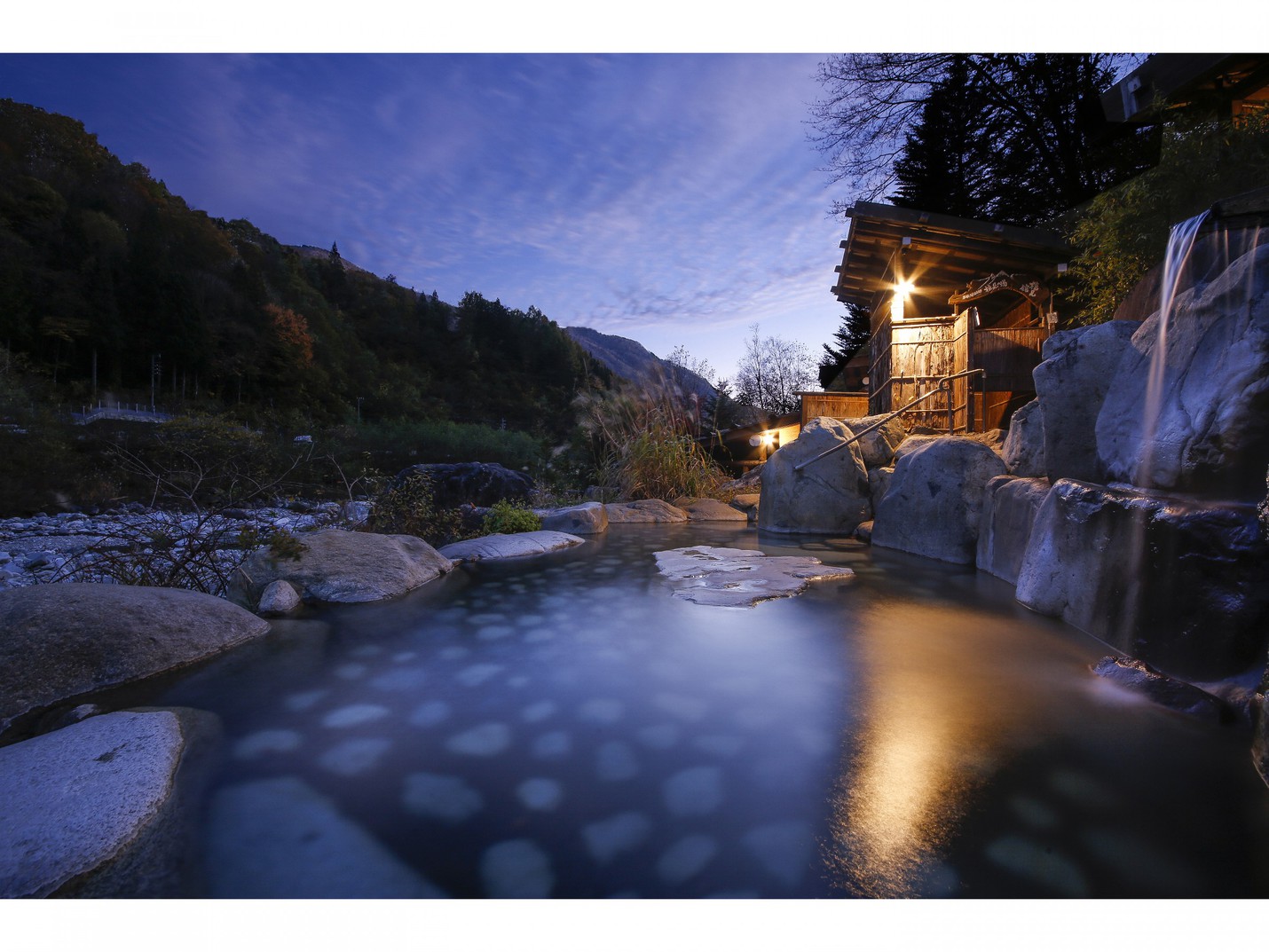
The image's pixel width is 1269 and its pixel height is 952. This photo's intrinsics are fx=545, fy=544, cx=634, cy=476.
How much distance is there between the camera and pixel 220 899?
1.04m

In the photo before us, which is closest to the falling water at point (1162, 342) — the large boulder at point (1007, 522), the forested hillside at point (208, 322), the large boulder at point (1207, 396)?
the large boulder at point (1207, 396)

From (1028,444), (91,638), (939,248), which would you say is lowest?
(91,638)

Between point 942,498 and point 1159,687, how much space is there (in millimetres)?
2980

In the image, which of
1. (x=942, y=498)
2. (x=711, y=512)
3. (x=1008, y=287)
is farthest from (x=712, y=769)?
(x=1008, y=287)

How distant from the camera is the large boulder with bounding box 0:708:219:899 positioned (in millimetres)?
1048

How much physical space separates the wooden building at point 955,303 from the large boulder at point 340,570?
6.55m

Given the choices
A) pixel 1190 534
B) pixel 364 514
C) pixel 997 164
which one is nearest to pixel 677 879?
pixel 1190 534

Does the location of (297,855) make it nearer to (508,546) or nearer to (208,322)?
(508,546)

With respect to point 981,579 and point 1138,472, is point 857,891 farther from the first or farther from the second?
point 981,579

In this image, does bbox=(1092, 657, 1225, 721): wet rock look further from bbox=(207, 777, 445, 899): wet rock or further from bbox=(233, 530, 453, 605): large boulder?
bbox=(233, 530, 453, 605): large boulder

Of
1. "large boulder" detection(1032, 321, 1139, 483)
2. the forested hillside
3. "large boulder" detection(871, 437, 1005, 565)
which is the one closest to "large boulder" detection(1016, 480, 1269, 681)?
"large boulder" detection(1032, 321, 1139, 483)

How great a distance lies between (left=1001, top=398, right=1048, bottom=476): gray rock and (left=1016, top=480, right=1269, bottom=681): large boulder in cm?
92

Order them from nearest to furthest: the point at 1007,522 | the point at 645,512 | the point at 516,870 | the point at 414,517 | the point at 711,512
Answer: the point at 516,870 → the point at 1007,522 → the point at 414,517 → the point at 645,512 → the point at 711,512

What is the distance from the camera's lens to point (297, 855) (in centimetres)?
112
